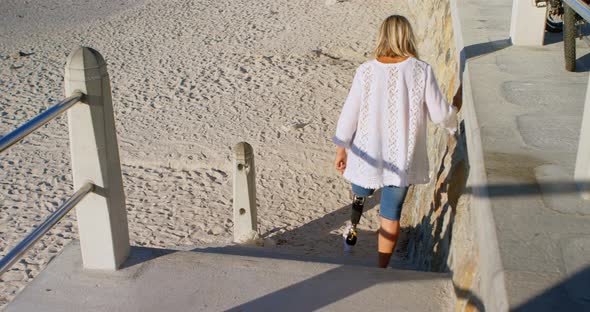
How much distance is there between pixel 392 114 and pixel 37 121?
1.76 meters

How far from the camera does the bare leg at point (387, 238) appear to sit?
3707 mm

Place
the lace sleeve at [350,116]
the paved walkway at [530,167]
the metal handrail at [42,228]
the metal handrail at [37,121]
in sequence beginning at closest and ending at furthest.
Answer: the paved walkway at [530,167] < the metal handrail at [37,121] < the metal handrail at [42,228] < the lace sleeve at [350,116]

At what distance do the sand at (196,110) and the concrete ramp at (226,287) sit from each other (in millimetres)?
2090

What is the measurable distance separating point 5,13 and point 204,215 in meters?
9.48

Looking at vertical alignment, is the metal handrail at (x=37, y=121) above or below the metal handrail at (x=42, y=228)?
above

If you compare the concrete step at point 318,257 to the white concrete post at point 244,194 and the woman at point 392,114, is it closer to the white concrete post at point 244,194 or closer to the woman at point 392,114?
the white concrete post at point 244,194

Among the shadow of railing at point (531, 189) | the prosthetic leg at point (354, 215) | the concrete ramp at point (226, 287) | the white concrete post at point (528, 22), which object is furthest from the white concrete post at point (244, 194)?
the shadow of railing at point (531, 189)

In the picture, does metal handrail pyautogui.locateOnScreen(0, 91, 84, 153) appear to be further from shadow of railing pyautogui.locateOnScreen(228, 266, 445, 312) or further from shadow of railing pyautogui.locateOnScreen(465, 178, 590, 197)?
shadow of railing pyautogui.locateOnScreen(465, 178, 590, 197)

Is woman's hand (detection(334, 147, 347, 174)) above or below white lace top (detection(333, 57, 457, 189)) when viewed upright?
below

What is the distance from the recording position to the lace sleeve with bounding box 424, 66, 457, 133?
3.33 m

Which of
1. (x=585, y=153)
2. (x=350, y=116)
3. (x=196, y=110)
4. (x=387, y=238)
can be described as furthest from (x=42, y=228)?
(x=196, y=110)

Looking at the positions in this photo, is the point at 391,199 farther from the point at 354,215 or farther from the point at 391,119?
the point at 354,215

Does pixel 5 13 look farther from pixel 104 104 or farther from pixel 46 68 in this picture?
pixel 104 104

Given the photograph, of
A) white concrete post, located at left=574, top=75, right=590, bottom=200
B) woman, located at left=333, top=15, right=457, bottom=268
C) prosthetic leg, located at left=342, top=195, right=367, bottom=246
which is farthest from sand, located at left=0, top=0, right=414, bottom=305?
white concrete post, located at left=574, top=75, right=590, bottom=200
